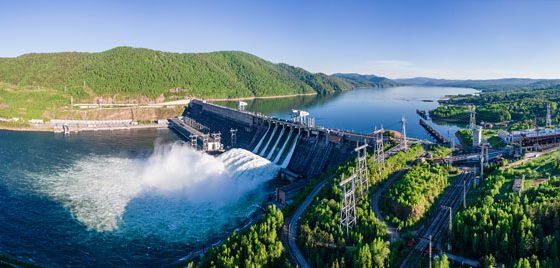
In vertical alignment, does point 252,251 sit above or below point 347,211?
below

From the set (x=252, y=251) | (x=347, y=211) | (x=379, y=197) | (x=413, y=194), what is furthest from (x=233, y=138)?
(x=252, y=251)

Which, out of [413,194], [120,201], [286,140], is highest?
[286,140]

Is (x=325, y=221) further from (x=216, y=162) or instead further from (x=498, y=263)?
(x=216, y=162)

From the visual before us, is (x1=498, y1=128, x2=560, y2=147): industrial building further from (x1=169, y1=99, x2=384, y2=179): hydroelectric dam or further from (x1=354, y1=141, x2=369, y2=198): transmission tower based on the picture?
(x1=354, y1=141, x2=369, y2=198): transmission tower

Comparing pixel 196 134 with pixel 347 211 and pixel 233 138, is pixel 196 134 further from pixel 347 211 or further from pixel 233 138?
pixel 347 211

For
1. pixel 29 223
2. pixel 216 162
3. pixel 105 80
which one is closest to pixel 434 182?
pixel 216 162

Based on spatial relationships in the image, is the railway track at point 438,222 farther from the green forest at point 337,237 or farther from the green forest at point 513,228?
the green forest at point 513,228

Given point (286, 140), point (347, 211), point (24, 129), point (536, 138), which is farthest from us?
point (24, 129)
